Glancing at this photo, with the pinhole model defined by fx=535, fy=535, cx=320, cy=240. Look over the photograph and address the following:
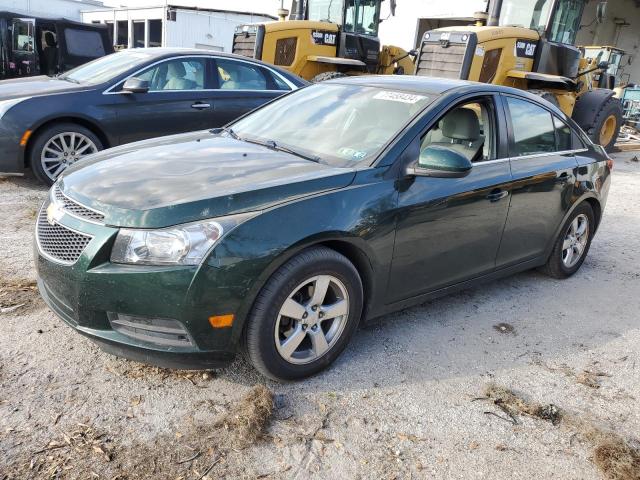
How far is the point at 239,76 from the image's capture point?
7.00 meters

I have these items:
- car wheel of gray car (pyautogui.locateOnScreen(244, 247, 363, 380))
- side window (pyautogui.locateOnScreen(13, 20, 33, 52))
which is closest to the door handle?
car wheel of gray car (pyautogui.locateOnScreen(244, 247, 363, 380))

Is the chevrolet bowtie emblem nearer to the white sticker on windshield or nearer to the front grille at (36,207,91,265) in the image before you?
the front grille at (36,207,91,265)

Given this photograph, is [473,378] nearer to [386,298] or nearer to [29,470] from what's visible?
[386,298]

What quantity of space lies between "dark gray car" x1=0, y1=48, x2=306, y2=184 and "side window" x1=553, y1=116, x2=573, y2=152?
12.9 feet

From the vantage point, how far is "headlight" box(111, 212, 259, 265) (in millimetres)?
2457

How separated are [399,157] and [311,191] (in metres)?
0.66

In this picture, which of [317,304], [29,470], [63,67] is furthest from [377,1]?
[29,470]

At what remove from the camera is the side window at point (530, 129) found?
395 centimetres

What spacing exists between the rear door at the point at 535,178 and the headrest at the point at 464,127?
0.89ft

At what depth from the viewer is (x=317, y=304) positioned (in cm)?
286

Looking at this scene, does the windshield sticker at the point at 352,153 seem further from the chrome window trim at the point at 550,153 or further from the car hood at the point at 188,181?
the chrome window trim at the point at 550,153

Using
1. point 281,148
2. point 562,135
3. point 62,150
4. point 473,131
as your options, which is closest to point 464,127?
point 473,131

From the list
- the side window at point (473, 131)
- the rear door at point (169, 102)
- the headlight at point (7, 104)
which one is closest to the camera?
the side window at point (473, 131)

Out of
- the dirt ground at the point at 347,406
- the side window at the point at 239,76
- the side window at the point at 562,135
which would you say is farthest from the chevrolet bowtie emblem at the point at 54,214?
the side window at the point at 239,76
